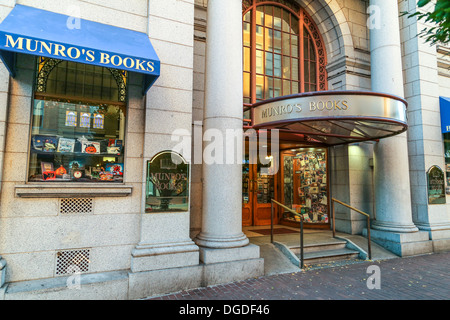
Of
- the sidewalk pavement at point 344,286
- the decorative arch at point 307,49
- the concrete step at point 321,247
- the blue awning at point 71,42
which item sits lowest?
the sidewalk pavement at point 344,286

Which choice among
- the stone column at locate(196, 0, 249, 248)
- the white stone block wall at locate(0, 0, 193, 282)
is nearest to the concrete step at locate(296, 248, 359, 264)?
the stone column at locate(196, 0, 249, 248)

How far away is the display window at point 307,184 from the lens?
30.6ft

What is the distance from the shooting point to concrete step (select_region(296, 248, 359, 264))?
6.50 metres

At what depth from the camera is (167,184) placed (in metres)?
5.18

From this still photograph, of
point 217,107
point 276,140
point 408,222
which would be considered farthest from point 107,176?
point 408,222

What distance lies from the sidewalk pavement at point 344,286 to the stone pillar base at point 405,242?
890 mm

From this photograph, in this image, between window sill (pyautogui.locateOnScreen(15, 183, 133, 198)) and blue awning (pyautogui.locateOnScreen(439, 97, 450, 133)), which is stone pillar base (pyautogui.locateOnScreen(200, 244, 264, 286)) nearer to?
window sill (pyautogui.locateOnScreen(15, 183, 133, 198))

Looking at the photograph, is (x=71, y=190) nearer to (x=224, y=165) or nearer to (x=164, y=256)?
(x=164, y=256)

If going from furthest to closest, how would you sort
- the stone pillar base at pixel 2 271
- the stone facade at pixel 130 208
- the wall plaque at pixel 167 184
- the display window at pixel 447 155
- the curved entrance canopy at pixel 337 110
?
1. the display window at pixel 447 155
2. the curved entrance canopy at pixel 337 110
3. the wall plaque at pixel 167 184
4. the stone facade at pixel 130 208
5. the stone pillar base at pixel 2 271

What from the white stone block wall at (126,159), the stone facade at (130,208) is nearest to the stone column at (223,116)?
the stone facade at (130,208)

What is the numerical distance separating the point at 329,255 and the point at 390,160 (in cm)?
321

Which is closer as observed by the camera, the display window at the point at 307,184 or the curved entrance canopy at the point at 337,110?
the curved entrance canopy at the point at 337,110

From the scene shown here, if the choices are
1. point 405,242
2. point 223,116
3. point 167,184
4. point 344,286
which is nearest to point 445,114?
point 405,242

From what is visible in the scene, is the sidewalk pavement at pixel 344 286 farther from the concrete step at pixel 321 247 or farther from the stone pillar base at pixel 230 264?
the concrete step at pixel 321 247
